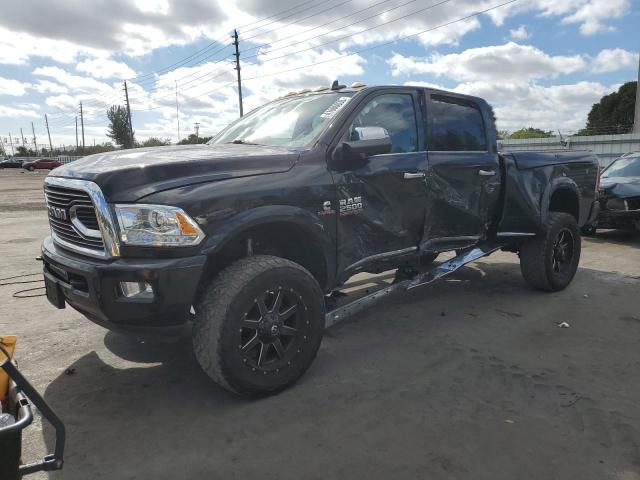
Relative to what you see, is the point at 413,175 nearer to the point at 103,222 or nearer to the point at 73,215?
the point at 103,222

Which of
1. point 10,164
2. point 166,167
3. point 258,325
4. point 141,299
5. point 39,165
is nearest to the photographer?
point 141,299

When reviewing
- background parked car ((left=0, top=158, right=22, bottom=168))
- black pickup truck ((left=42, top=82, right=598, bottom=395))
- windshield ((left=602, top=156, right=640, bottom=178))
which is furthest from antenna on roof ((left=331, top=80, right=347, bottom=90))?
background parked car ((left=0, top=158, right=22, bottom=168))

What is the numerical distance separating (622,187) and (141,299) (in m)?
8.72

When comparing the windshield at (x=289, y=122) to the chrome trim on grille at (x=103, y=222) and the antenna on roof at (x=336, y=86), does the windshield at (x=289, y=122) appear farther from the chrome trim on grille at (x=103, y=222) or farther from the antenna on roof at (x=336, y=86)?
the chrome trim on grille at (x=103, y=222)

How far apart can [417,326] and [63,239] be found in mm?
2904

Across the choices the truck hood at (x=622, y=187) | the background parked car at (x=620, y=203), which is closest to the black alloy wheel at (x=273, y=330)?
the background parked car at (x=620, y=203)

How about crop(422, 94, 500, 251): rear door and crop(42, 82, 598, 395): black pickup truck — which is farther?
crop(422, 94, 500, 251): rear door

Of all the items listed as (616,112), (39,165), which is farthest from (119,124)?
(616,112)

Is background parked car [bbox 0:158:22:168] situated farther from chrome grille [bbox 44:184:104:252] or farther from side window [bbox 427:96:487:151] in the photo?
side window [bbox 427:96:487:151]

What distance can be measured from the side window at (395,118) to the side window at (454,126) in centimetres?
21

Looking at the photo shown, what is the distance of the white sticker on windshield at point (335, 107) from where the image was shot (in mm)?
3655

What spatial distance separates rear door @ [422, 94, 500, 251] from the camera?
428cm

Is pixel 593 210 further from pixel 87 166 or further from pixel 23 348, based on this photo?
pixel 23 348

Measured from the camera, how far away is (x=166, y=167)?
280 centimetres
